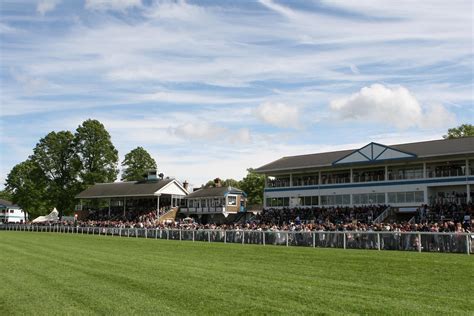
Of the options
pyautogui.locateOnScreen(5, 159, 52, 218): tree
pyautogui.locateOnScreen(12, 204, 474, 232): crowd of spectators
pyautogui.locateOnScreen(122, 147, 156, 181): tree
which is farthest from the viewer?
pyautogui.locateOnScreen(122, 147, 156, 181): tree

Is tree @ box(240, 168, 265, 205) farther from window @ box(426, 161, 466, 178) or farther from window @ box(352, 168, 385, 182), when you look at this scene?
window @ box(426, 161, 466, 178)

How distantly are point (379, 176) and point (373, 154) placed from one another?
197 centimetres

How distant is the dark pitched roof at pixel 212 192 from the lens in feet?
212

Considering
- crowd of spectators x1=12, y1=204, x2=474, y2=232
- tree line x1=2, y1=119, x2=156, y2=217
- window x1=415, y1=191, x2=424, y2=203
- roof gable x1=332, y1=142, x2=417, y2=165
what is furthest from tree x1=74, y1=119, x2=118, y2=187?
window x1=415, y1=191, x2=424, y2=203

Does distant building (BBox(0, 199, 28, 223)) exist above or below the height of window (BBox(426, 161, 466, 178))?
below

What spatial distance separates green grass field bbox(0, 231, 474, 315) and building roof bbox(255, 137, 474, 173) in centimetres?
2954

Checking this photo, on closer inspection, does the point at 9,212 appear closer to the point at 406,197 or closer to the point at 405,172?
the point at 405,172

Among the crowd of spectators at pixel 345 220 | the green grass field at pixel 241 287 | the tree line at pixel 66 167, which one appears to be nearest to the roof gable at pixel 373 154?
the crowd of spectators at pixel 345 220

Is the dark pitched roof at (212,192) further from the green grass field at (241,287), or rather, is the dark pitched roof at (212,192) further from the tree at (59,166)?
the green grass field at (241,287)

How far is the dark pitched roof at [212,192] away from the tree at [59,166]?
17.8 metres

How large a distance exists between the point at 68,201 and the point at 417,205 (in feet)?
157

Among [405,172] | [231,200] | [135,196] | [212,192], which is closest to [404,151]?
[405,172]

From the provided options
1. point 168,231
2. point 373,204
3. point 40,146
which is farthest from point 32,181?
point 373,204

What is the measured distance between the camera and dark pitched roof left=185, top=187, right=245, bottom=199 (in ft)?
212
